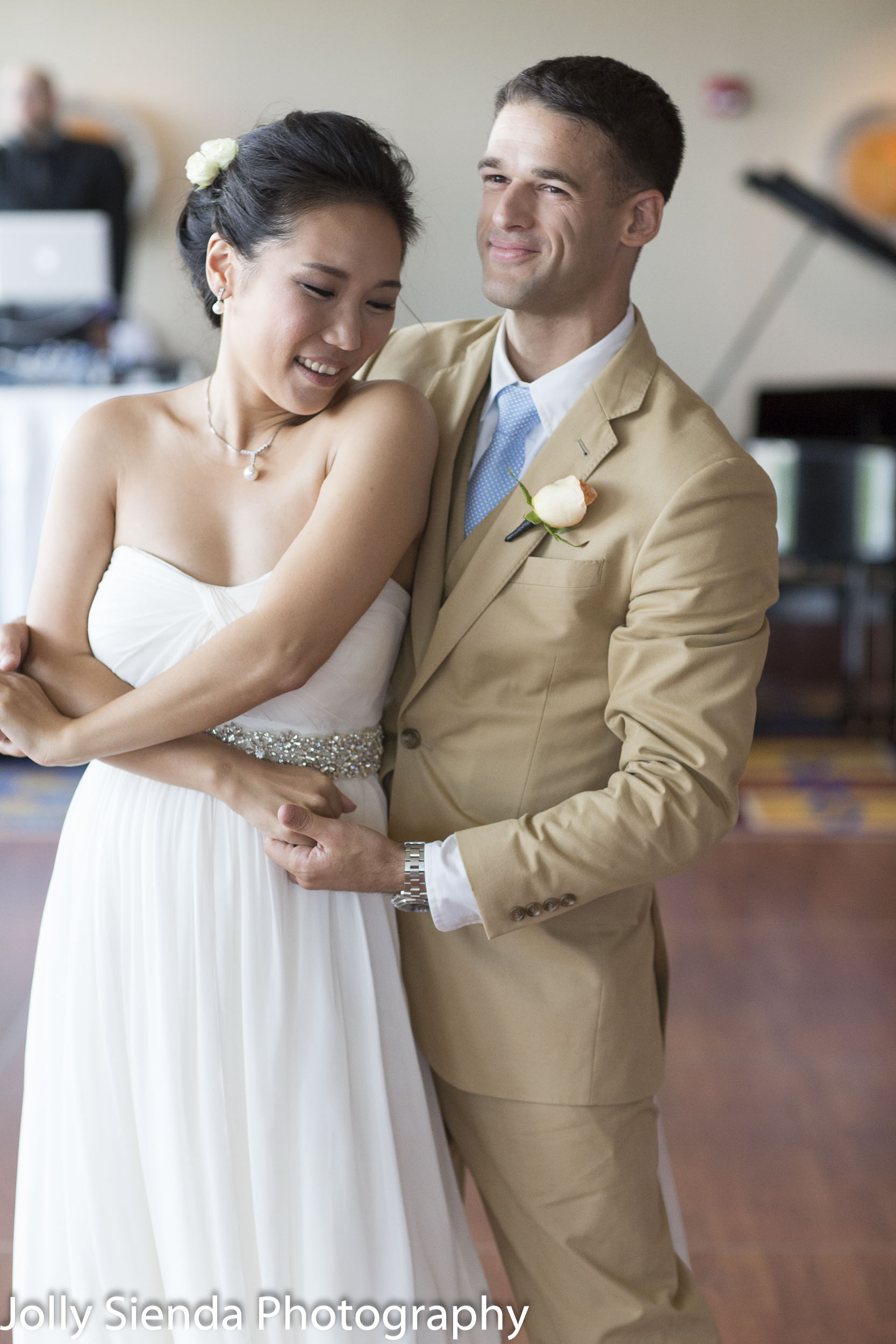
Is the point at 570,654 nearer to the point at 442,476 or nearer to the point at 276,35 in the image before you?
the point at 442,476

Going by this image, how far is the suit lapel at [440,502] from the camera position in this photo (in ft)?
5.53

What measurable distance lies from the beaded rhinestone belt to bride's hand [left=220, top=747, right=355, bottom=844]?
33 millimetres

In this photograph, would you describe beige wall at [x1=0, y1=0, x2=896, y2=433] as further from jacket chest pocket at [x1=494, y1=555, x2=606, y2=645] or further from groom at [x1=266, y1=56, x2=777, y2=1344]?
jacket chest pocket at [x1=494, y1=555, x2=606, y2=645]

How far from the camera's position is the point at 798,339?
7891 mm

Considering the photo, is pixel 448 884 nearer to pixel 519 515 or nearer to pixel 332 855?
pixel 332 855

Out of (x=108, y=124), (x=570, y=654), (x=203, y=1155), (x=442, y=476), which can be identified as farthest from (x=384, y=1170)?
(x=108, y=124)

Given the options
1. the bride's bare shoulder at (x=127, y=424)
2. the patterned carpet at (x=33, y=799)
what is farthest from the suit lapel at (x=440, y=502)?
the patterned carpet at (x=33, y=799)

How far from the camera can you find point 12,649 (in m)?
1.60

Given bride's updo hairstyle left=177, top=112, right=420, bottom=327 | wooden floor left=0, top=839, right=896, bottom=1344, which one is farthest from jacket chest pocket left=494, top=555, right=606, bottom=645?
wooden floor left=0, top=839, right=896, bottom=1344

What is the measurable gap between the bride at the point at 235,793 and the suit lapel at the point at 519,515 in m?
0.06

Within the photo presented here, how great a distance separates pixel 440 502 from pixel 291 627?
0.31 meters

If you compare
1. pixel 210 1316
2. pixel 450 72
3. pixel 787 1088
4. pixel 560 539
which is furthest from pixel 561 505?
pixel 450 72

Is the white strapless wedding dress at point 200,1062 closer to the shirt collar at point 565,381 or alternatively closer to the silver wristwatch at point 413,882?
the silver wristwatch at point 413,882

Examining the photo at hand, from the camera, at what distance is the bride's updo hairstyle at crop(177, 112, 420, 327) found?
1.51 m
